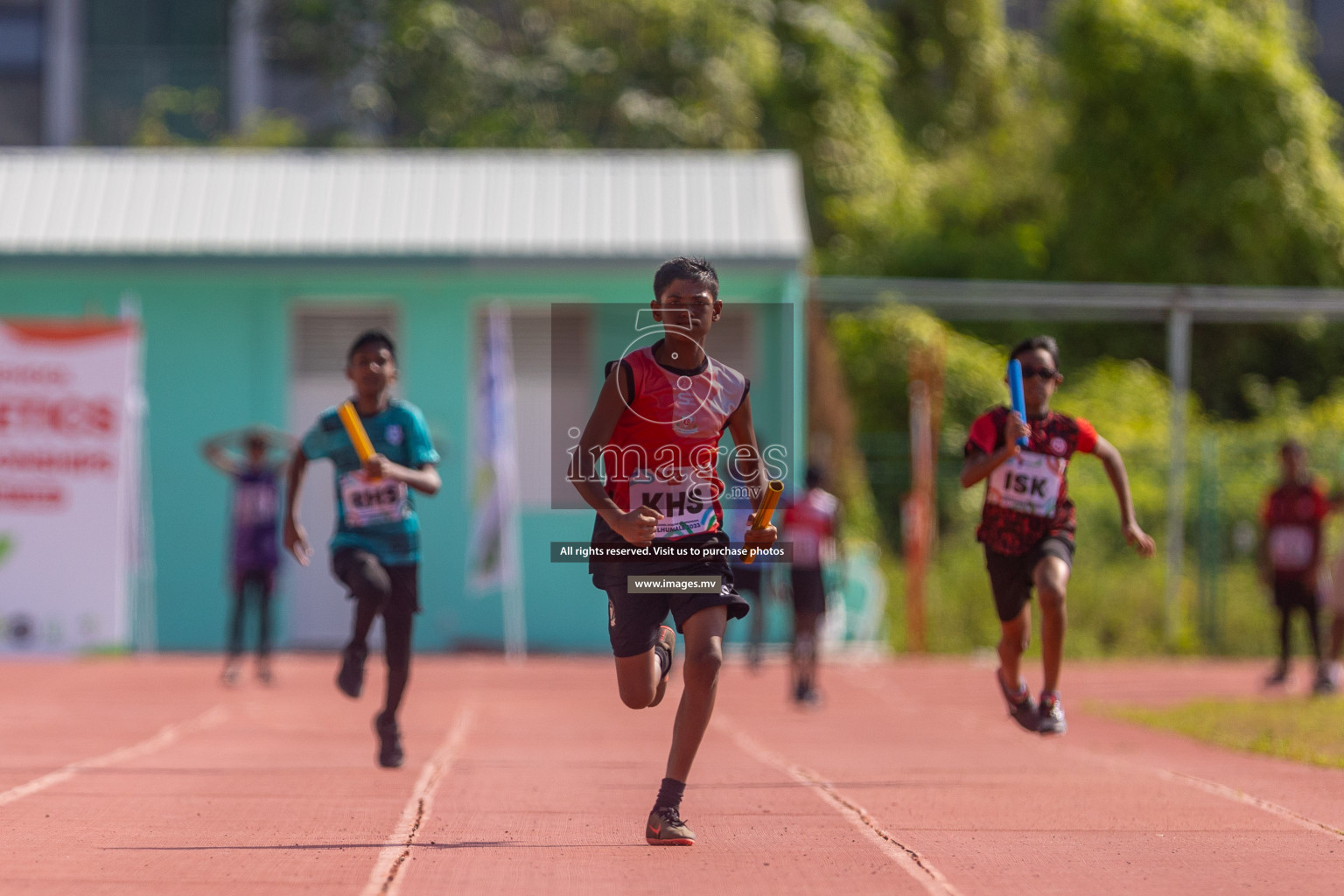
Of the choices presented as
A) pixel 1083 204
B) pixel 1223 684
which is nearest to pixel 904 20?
pixel 1083 204

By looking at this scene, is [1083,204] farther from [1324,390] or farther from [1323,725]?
[1323,725]

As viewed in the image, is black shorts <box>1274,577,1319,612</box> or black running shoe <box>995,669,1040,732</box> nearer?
black running shoe <box>995,669,1040,732</box>

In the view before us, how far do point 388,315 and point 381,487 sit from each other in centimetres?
1097

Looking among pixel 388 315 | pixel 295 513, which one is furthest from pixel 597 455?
pixel 388 315

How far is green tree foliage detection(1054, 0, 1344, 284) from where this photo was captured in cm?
2780

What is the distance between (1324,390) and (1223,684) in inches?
558

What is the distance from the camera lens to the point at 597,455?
243 inches

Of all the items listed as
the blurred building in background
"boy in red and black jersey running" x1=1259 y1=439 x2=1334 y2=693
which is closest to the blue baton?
"boy in red and black jersey running" x1=1259 y1=439 x2=1334 y2=693

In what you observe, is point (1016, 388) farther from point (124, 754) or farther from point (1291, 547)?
point (1291, 547)

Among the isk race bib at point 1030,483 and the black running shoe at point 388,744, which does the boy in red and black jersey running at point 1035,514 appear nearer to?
the isk race bib at point 1030,483

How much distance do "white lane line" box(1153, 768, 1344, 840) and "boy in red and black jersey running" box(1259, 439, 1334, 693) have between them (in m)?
6.42

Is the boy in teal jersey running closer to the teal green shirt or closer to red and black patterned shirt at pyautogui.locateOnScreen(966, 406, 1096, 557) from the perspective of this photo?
the teal green shirt

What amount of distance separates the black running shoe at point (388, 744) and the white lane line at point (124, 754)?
4.46 ft

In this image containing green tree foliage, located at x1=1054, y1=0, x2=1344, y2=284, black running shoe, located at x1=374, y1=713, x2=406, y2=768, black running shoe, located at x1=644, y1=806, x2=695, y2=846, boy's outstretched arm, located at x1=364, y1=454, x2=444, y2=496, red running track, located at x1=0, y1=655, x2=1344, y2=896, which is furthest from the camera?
green tree foliage, located at x1=1054, y1=0, x2=1344, y2=284
